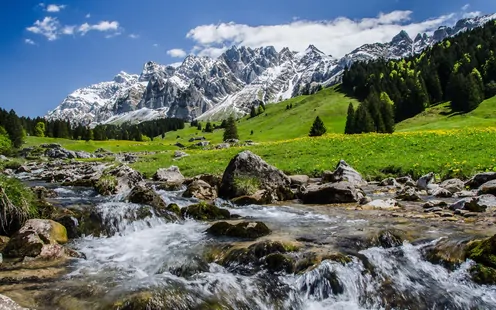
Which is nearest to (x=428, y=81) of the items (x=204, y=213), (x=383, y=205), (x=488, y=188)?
(x=488, y=188)

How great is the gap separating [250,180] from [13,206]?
12729 mm

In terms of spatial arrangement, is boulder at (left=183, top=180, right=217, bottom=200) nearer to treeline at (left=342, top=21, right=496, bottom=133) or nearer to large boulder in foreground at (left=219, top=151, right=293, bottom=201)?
large boulder in foreground at (left=219, top=151, right=293, bottom=201)

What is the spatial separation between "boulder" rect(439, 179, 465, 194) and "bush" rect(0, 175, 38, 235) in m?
20.2

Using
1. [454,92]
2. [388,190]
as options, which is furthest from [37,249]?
[454,92]

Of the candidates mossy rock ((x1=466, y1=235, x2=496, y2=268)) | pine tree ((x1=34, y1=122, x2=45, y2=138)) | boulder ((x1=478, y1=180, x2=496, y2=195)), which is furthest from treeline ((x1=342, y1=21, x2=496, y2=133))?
pine tree ((x1=34, y1=122, x2=45, y2=138))

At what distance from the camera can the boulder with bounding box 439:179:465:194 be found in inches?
828

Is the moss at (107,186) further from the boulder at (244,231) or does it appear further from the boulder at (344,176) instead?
the boulder at (344,176)

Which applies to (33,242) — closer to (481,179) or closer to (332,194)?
(332,194)

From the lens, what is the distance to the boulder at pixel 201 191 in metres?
23.0

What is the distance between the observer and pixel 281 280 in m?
9.70

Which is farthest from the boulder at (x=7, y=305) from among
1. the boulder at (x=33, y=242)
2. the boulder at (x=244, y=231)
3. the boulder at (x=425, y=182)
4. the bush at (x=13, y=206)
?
the boulder at (x=425, y=182)

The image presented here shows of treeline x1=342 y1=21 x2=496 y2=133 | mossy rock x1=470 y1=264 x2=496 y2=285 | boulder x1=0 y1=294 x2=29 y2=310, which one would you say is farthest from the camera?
treeline x1=342 y1=21 x2=496 y2=133

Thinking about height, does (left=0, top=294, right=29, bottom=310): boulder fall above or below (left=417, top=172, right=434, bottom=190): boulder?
above

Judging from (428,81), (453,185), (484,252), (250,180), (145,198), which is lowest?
(453,185)
